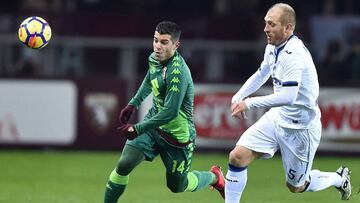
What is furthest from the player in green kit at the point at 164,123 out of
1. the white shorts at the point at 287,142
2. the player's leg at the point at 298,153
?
the player's leg at the point at 298,153

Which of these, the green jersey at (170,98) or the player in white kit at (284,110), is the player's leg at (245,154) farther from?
the green jersey at (170,98)

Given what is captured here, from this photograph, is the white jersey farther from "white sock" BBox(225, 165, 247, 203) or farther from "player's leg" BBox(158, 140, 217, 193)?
"player's leg" BBox(158, 140, 217, 193)

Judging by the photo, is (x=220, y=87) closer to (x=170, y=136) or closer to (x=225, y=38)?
(x=225, y=38)

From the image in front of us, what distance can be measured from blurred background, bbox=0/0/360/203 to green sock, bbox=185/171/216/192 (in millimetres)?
1099

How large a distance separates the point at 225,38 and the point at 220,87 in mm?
3891

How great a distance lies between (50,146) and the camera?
19.4m

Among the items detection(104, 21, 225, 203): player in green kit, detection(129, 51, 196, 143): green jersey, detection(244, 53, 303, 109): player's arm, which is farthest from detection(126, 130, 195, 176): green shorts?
detection(244, 53, 303, 109): player's arm

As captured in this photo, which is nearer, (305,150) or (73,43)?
(305,150)

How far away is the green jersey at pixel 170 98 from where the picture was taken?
10.3 metres

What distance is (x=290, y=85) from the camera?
10070 mm

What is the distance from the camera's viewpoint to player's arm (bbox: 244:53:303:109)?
10031 mm

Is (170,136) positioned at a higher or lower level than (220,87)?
higher

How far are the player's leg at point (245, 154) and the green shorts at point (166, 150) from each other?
1.61 ft

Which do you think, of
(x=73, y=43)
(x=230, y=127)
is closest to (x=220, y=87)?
(x=230, y=127)
